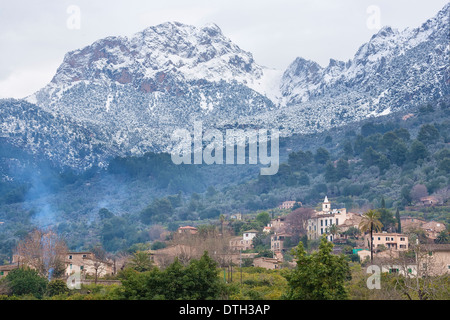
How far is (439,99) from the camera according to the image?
475ft

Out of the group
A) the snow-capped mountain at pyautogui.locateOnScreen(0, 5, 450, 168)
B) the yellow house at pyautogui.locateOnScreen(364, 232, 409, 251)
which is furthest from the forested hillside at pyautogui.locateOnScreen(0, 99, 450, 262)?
the yellow house at pyautogui.locateOnScreen(364, 232, 409, 251)

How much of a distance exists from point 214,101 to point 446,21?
5859 cm

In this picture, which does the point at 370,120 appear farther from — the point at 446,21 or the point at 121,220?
the point at 121,220

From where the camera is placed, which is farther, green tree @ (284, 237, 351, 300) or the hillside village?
the hillside village

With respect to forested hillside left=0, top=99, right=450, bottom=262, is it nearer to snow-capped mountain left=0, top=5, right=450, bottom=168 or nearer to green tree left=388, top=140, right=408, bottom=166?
green tree left=388, top=140, right=408, bottom=166

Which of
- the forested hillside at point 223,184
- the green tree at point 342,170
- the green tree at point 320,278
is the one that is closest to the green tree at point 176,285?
the green tree at point 320,278

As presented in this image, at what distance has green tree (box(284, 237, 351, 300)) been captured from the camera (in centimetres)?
3562

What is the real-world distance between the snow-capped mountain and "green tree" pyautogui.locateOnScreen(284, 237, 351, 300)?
11513 centimetres

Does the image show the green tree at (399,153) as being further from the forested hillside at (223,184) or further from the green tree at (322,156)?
the green tree at (322,156)

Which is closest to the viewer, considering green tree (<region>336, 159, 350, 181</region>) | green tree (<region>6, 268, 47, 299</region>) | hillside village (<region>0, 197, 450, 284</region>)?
green tree (<region>6, 268, 47, 299</region>)

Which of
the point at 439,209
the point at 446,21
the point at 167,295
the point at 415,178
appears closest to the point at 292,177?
the point at 415,178

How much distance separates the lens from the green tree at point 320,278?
35625mm

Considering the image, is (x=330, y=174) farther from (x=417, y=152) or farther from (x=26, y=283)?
(x=26, y=283)

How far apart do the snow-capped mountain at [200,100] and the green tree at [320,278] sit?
115135mm
